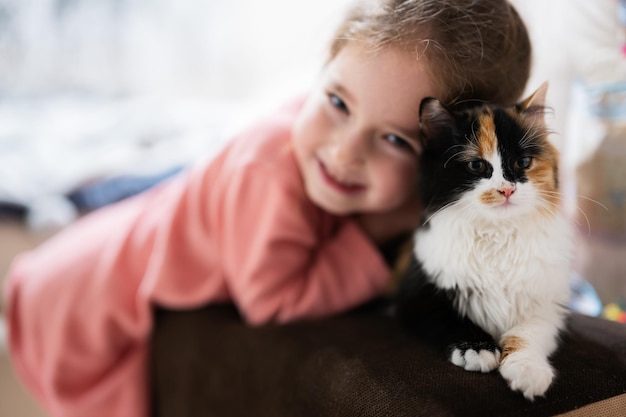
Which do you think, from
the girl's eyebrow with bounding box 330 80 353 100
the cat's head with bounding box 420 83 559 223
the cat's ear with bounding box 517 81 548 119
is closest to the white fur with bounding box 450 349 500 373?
the cat's head with bounding box 420 83 559 223

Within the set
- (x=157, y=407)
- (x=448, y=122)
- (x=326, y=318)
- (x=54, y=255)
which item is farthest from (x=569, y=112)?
(x=54, y=255)

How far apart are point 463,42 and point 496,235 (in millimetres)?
238

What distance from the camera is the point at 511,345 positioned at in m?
0.55

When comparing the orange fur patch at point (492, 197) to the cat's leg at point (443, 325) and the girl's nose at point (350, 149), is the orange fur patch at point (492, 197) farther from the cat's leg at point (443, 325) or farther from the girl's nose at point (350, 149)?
the girl's nose at point (350, 149)

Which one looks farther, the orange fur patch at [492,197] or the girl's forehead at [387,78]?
the girl's forehead at [387,78]

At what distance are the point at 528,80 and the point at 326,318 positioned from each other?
0.45 meters

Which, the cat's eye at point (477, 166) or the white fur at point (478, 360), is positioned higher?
the cat's eye at point (477, 166)

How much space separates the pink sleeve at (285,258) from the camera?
861 mm

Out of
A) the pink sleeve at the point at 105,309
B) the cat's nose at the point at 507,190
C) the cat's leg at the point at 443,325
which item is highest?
the cat's nose at the point at 507,190

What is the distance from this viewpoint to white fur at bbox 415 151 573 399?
1.84ft

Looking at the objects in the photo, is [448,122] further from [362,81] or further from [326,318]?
[326,318]

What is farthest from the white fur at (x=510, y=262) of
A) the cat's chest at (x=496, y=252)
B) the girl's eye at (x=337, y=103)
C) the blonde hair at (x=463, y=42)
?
the girl's eye at (x=337, y=103)

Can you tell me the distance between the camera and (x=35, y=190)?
50.5 inches

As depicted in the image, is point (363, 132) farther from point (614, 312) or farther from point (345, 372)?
point (614, 312)
